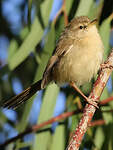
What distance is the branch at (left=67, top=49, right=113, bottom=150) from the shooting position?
1.73m

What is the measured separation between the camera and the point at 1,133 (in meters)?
3.54

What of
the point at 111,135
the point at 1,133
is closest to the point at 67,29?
the point at 111,135

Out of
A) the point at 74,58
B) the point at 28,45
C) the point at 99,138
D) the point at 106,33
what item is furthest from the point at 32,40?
the point at 99,138

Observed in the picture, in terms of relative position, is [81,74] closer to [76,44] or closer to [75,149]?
[76,44]

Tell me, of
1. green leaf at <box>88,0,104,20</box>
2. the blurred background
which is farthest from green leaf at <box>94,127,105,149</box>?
green leaf at <box>88,0,104,20</box>

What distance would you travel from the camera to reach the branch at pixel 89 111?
5.69 feet

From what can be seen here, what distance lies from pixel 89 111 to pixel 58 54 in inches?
41.2

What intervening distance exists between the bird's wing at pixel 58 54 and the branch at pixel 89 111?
2.59 feet

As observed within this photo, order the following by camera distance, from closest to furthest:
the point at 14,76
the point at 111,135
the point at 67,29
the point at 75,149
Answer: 1. the point at 75,149
2. the point at 111,135
3. the point at 67,29
4. the point at 14,76

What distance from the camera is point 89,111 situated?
1.90 m

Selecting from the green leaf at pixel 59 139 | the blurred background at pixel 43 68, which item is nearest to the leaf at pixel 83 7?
the blurred background at pixel 43 68

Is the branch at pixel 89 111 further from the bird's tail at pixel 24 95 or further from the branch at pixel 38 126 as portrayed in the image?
the bird's tail at pixel 24 95

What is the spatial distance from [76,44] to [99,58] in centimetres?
25

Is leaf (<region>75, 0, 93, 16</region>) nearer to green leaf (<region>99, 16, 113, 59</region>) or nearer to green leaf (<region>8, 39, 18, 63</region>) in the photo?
green leaf (<region>99, 16, 113, 59</region>)
